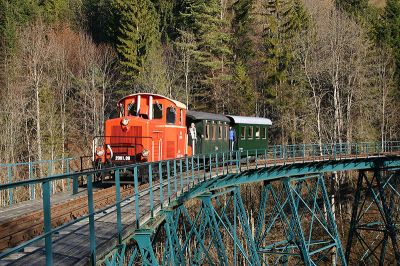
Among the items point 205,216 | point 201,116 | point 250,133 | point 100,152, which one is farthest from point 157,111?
point 250,133

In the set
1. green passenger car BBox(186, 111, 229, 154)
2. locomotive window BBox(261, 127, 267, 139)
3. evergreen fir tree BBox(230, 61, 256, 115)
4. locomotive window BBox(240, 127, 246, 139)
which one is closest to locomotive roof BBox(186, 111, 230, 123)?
green passenger car BBox(186, 111, 229, 154)

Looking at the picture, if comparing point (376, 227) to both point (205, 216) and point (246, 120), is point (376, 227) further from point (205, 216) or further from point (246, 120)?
point (205, 216)

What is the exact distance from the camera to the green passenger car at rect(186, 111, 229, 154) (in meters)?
18.2

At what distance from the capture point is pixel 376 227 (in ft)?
83.1

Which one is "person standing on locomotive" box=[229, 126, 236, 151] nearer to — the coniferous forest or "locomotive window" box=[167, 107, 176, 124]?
"locomotive window" box=[167, 107, 176, 124]

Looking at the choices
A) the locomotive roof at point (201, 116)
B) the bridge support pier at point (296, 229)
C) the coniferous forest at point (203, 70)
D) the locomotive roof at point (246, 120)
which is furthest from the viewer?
the coniferous forest at point (203, 70)

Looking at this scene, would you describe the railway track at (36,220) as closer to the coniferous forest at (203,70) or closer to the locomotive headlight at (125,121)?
the locomotive headlight at (125,121)

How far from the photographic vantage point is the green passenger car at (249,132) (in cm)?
2251

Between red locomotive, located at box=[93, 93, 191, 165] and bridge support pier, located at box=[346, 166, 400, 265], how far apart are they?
976 centimetres

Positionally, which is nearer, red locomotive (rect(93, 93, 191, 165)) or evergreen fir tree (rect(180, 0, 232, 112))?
red locomotive (rect(93, 93, 191, 165))

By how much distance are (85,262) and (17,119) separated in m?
22.0

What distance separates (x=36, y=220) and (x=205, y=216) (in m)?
6.34

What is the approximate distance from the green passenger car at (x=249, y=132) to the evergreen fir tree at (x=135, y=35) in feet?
40.8

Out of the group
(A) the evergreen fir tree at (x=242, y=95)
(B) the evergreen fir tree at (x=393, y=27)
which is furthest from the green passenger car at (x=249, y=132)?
(B) the evergreen fir tree at (x=393, y=27)
